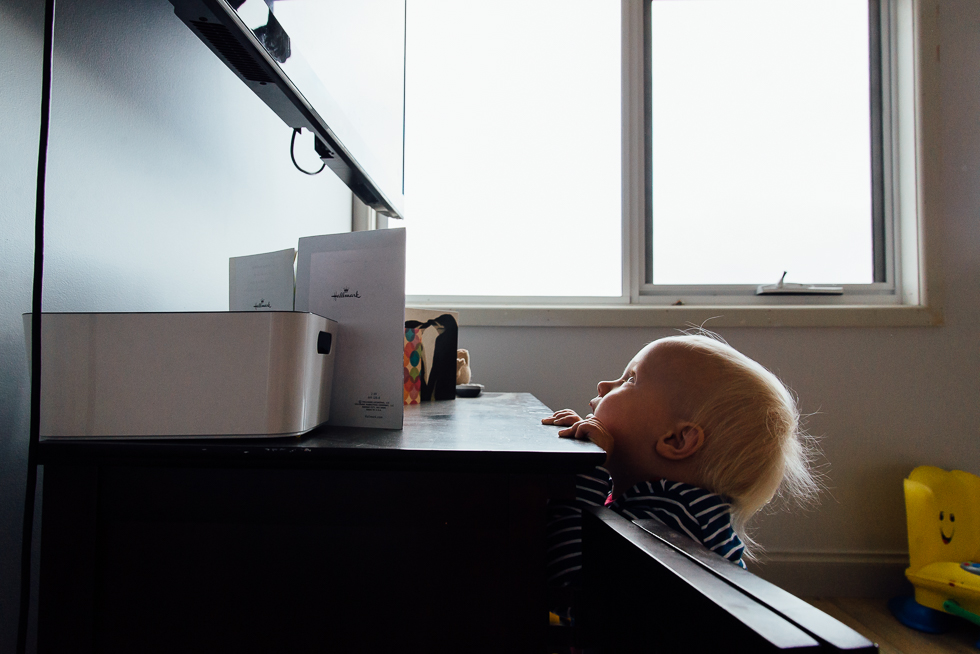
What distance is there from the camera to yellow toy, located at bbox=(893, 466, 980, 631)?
1416mm

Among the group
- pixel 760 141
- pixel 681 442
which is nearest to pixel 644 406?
pixel 681 442

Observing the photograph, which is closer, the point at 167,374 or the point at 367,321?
the point at 167,374

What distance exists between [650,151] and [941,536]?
5.20ft

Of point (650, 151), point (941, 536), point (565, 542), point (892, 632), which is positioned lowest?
point (892, 632)

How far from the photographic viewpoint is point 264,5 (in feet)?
2.13

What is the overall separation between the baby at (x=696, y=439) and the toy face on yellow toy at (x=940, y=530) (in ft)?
3.38

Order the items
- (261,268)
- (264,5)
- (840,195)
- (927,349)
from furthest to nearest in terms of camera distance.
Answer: (840,195) → (927,349) → (261,268) → (264,5)

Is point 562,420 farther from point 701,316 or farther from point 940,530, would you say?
point 940,530

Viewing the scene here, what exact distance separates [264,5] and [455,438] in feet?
2.01

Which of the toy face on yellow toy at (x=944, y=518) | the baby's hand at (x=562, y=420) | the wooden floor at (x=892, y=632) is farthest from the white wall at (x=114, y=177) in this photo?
the toy face on yellow toy at (x=944, y=518)

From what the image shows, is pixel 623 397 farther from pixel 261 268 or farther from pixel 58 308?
pixel 58 308

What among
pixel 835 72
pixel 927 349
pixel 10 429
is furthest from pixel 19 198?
pixel 835 72

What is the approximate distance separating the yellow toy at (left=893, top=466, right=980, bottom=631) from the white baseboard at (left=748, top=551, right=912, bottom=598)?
0.11 meters

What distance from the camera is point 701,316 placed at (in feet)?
5.77
